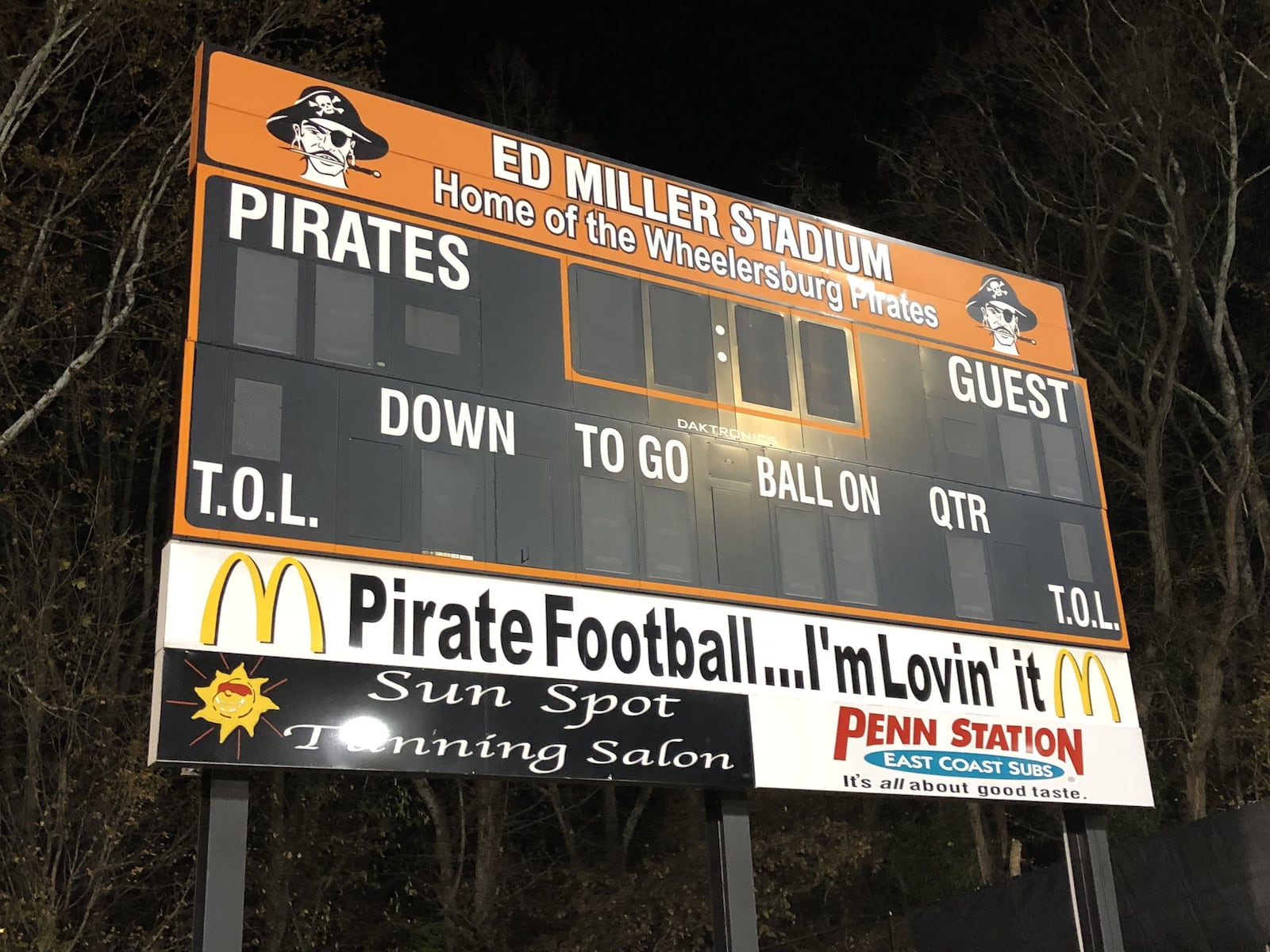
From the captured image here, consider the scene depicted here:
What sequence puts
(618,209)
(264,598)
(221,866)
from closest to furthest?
(221,866)
(264,598)
(618,209)

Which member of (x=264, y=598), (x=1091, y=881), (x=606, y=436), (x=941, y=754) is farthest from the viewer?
(x=1091, y=881)

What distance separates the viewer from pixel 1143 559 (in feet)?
57.1

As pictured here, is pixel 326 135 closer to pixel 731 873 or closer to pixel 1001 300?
pixel 731 873

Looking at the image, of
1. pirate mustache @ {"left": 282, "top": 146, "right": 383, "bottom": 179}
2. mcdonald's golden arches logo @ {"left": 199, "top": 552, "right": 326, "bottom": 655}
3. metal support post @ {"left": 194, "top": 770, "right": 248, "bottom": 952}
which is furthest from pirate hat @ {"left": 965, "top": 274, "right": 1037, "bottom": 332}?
metal support post @ {"left": 194, "top": 770, "right": 248, "bottom": 952}

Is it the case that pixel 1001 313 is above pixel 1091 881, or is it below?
above

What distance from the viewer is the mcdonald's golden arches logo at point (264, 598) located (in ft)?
19.6

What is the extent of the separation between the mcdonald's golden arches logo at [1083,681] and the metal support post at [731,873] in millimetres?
2187

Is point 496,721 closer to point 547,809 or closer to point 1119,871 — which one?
point 1119,871

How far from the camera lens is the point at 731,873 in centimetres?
720

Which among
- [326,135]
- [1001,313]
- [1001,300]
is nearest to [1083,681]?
[1001,313]

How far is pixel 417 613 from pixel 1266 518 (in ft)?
39.0

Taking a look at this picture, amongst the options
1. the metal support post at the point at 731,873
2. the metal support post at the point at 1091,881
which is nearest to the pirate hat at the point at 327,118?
the metal support post at the point at 731,873

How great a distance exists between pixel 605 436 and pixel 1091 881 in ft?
13.0

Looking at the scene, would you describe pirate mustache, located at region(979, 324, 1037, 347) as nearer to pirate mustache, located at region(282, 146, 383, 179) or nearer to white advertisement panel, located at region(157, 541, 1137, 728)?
white advertisement panel, located at region(157, 541, 1137, 728)
